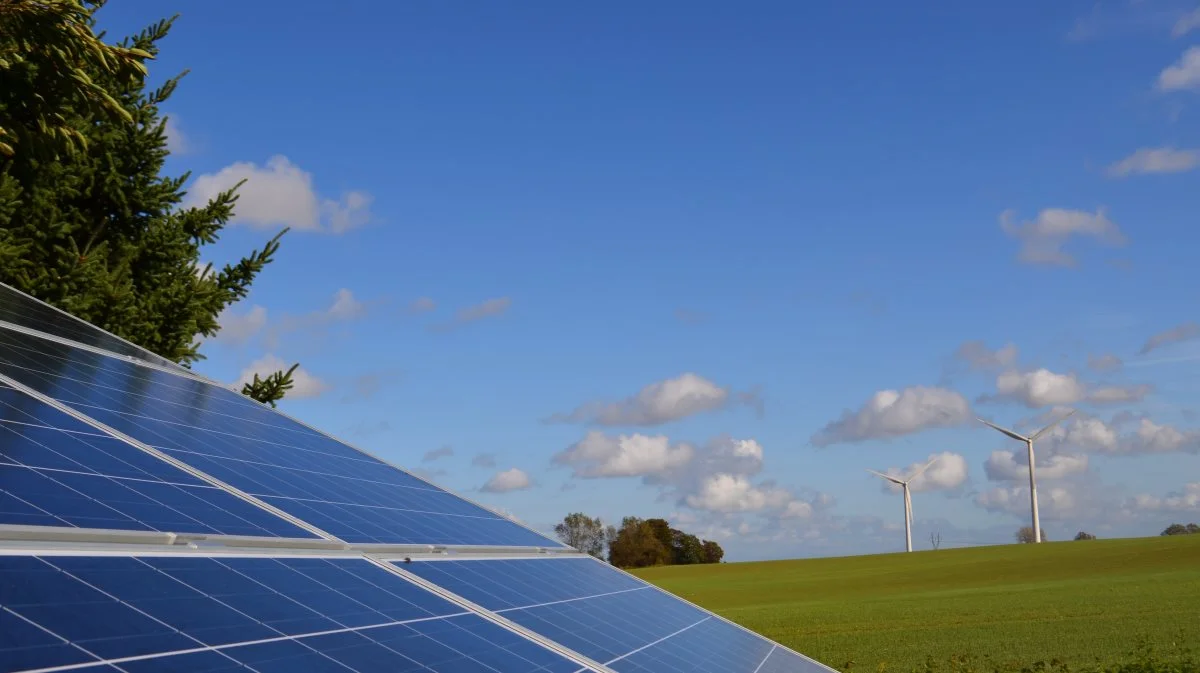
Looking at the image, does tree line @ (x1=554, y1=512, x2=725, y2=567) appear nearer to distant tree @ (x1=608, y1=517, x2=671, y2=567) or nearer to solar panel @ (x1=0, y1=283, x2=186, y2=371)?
distant tree @ (x1=608, y1=517, x2=671, y2=567)

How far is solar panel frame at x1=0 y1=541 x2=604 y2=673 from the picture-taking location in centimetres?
441

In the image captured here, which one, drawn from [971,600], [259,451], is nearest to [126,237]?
[259,451]

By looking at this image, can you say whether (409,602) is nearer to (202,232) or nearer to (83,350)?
(83,350)

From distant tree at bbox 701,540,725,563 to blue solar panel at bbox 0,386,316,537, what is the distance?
158327mm

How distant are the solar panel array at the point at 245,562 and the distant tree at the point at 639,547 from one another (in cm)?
14356

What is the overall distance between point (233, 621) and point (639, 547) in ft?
504

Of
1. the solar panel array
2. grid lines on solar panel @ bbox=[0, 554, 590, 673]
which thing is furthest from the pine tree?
grid lines on solar panel @ bbox=[0, 554, 590, 673]

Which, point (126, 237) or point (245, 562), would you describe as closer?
point (245, 562)

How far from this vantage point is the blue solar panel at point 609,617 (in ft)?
27.4

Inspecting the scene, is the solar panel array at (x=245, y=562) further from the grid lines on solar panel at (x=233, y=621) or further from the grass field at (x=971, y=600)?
the grass field at (x=971, y=600)

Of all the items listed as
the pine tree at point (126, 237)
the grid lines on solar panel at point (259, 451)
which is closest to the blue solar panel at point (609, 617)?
the grid lines on solar panel at point (259, 451)

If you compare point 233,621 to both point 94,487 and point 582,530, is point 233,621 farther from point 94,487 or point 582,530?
point 582,530

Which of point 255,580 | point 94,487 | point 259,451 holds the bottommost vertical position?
point 255,580

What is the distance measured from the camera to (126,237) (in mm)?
32719
